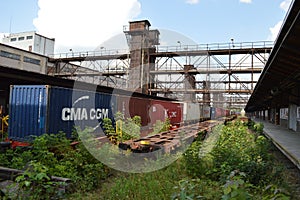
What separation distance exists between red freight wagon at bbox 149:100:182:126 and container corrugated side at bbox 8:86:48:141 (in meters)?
8.78

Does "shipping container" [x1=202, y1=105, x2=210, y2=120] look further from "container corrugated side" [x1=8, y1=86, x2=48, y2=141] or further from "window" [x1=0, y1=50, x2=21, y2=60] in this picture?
"window" [x1=0, y1=50, x2=21, y2=60]

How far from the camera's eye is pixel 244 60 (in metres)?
27.2

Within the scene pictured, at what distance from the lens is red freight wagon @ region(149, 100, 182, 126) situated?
16.1 metres

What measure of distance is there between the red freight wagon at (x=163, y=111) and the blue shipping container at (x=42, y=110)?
23.7 feet

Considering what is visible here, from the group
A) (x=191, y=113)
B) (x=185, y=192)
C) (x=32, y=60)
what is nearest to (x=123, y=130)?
(x=185, y=192)

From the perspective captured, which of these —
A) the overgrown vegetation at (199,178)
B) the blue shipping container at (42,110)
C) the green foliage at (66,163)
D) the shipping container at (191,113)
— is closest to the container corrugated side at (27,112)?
the blue shipping container at (42,110)

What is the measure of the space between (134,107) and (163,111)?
12.5ft

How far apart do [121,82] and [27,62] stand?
1617 cm

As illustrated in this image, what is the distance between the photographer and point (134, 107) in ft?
45.2

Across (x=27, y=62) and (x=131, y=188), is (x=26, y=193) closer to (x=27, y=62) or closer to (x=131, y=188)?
(x=131, y=188)

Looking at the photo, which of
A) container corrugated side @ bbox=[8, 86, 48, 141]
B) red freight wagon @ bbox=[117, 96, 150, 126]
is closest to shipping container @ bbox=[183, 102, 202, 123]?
red freight wagon @ bbox=[117, 96, 150, 126]

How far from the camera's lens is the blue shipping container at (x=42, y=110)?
25.8 feet

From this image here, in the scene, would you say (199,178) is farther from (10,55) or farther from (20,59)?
(20,59)

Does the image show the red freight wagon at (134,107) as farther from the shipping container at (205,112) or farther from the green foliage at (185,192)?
the shipping container at (205,112)
